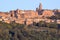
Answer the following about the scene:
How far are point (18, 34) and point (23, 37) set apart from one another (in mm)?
1702

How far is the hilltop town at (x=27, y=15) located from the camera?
157 ft

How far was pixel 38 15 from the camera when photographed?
55.5 meters

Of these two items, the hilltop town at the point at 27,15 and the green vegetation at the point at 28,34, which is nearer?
the green vegetation at the point at 28,34

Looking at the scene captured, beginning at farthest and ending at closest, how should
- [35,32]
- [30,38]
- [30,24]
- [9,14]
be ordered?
[9,14]
[30,24]
[35,32]
[30,38]

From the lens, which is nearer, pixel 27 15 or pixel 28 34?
pixel 28 34

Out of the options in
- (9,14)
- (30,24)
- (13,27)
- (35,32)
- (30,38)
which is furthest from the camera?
(9,14)

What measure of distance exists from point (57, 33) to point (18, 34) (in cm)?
345

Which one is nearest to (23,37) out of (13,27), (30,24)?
(13,27)

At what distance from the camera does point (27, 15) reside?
53688 mm

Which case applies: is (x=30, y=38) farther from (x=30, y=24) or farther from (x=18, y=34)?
(x=30, y=24)

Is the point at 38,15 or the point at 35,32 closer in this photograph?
the point at 35,32

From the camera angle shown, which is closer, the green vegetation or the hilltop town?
the green vegetation

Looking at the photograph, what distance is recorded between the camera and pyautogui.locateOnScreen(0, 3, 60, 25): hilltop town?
47972mm

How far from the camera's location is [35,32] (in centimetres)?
3891
